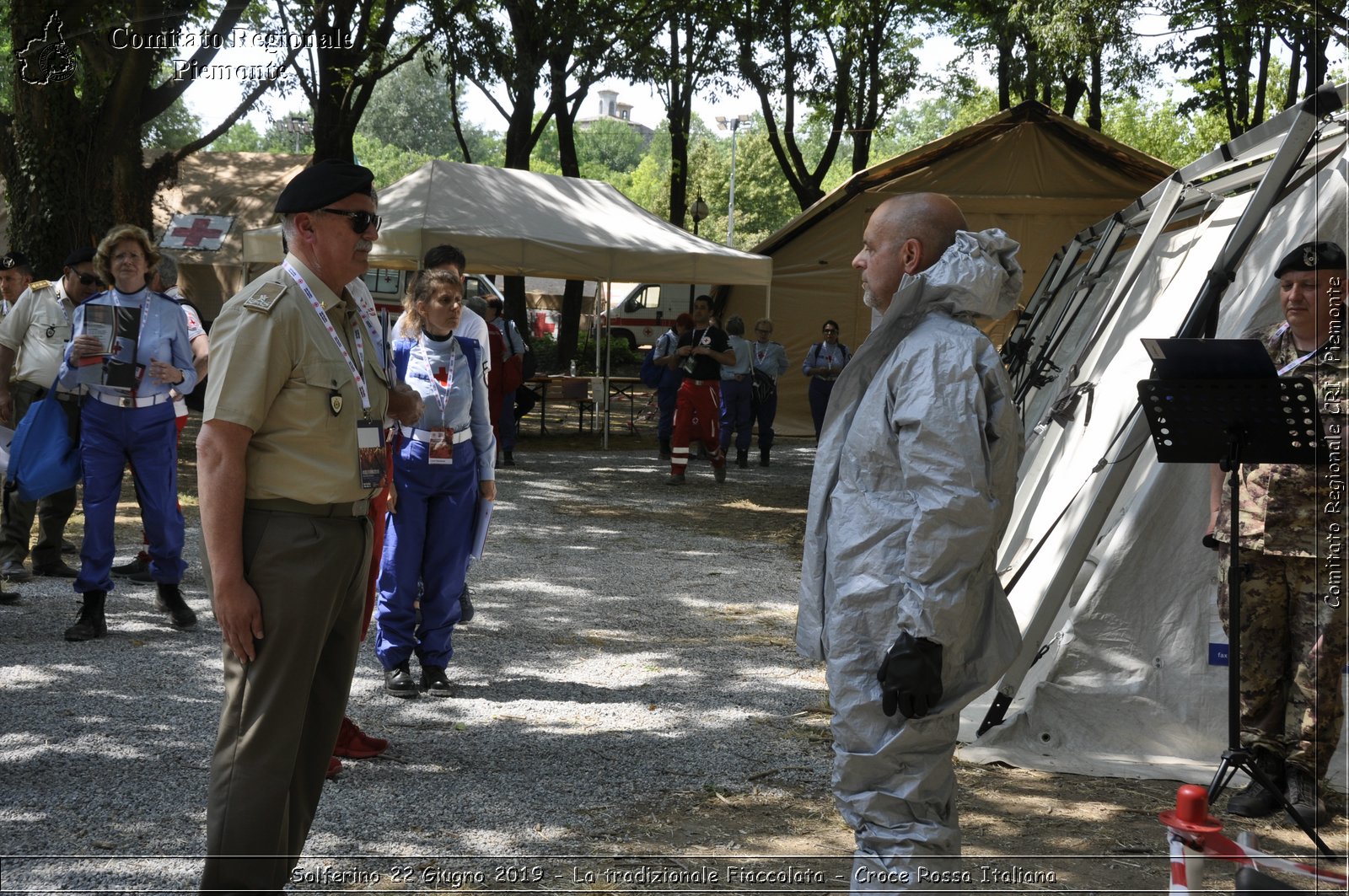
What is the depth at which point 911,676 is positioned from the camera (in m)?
2.90

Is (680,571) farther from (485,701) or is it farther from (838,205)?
(838,205)

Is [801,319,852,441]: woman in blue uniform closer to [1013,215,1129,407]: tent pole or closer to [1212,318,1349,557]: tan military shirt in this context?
[1013,215,1129,407]: tent pole

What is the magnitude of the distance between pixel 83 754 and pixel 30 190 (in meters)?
8.84

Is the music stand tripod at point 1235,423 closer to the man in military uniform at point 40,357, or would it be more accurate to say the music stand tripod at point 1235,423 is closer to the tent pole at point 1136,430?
the tent pole at point 1136,430

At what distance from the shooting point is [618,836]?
428 cm

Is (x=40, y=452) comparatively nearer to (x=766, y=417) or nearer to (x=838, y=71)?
(x=766, y=417)

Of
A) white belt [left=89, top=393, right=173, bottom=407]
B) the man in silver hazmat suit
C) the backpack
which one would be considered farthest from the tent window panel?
the man in silver hazmat suit

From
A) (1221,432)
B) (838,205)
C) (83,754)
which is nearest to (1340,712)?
(1221,432)

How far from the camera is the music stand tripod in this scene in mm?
4176

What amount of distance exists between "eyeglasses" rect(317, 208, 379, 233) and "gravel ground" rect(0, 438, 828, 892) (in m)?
1.98

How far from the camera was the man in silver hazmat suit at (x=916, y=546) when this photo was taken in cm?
296

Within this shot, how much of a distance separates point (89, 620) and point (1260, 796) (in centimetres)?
547

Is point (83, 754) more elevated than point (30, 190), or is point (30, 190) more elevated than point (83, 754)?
point (30, 190)

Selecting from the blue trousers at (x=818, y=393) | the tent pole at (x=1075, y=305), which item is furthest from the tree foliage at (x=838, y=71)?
the tent pole at (x=1075, y=305)
